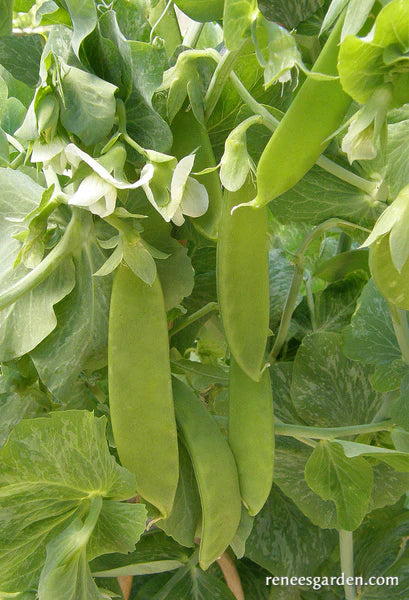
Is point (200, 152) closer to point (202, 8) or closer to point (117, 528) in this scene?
point (202, 8)

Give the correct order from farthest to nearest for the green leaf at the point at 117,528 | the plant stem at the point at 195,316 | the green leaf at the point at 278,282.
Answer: the green leaf at the point at 278,282, the plant stem at the point at 195,316, the green leaf at the point at 117,528

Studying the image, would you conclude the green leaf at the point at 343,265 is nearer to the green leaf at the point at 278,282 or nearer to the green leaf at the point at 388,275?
the green leaf at the point at 278,282

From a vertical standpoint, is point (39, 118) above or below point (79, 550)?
above

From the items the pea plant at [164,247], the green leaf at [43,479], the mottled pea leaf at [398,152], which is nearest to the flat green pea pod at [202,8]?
the pea plant at [164,247]

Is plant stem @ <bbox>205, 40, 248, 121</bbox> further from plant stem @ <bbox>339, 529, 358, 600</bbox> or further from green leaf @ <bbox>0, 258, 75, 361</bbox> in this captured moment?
plant stem @ <bbox>339, 529, 358, 600</bbox>

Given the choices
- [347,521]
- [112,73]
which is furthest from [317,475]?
[112,73]

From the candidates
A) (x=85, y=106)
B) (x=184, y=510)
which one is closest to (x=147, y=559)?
(x=184, y=510)

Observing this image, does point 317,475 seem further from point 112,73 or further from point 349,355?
point 112,73

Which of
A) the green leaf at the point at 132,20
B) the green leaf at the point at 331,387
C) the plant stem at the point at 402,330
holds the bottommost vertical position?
the green leaf at the point at 331,387
